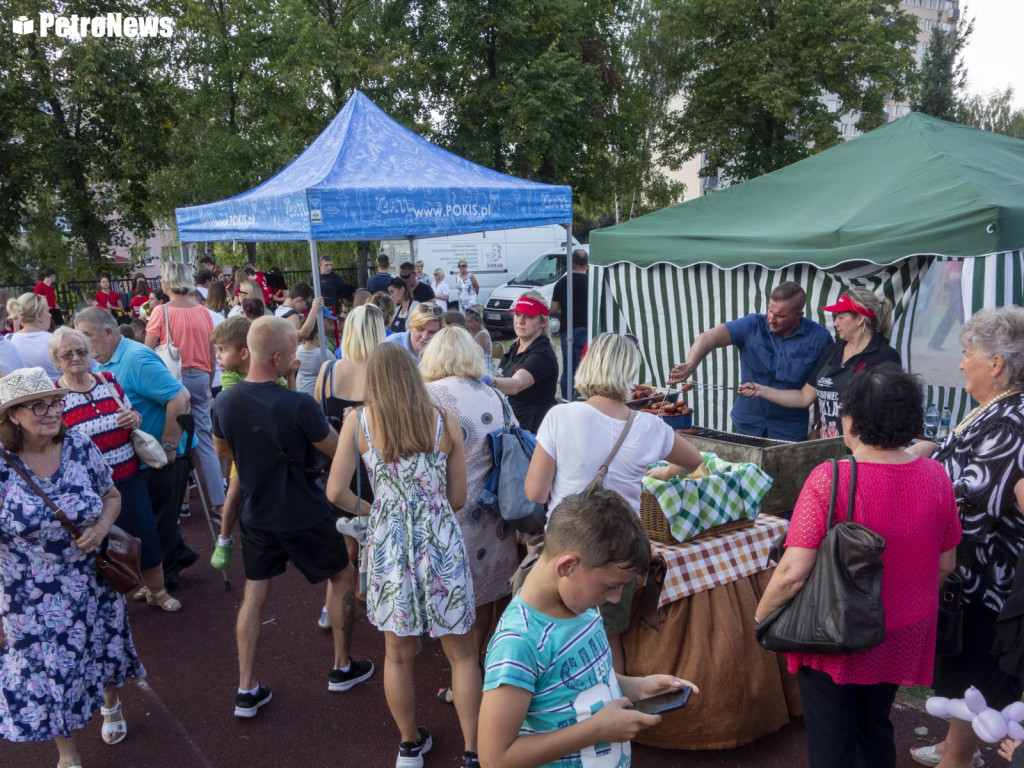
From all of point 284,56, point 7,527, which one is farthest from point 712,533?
point 284,56

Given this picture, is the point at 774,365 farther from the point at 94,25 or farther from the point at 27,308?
the point at 94,25

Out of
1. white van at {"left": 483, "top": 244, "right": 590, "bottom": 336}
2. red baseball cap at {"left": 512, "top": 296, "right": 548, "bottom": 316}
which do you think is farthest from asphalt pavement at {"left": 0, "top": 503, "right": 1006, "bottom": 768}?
white van at {"left": 483, "top": 244, "right": 590, "bottom": 336}

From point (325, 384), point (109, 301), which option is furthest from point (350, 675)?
point (109, 301)

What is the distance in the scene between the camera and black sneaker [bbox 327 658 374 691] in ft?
12.4

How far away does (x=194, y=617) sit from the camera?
4.65 metres

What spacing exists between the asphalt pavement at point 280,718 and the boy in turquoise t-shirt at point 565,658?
1653mm

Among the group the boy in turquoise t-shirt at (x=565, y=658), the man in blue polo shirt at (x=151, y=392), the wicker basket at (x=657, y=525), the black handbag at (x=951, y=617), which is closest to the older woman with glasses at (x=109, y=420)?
the man in blue polo shirt at (x=151, y=392)

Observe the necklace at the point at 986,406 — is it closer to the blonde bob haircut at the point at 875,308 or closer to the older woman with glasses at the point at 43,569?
the blonde bob haircut at the point at 875,308

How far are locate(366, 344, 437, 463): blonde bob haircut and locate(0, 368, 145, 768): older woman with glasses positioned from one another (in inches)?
50.4

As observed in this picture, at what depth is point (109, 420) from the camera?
3.95 meters

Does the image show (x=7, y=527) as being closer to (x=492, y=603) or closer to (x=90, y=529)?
(x=90, y=529)

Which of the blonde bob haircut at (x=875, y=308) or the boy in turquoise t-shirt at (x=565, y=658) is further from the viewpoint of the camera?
the blonde bob haircut at (x=875, y=308)

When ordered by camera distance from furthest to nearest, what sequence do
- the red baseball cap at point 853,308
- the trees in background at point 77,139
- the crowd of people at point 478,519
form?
the trees in background at point 77,139 < the red baseball cap at point 853,308 < the crowd of people at point 478,519

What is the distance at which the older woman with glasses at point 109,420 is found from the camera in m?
3.74
